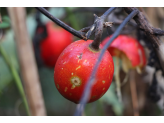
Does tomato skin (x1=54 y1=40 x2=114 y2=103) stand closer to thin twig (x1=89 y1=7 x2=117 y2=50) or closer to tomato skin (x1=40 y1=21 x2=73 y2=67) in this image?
thin twig (x1=89 y1=7 x2=117 y2=50)

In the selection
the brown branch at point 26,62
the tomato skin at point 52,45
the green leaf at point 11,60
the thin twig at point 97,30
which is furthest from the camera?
the tomato skin at point 52,45

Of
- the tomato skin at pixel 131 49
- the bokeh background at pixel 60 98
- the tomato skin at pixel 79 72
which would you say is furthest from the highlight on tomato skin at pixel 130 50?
the tomato skin at pixel 79 72

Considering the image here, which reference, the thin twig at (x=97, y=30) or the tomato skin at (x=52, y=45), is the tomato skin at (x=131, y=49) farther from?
the tomato skin at (x=52, y=45)

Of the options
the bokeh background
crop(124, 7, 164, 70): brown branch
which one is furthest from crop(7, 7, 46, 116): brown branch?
crop(124, 7, 164, 70): brown branch

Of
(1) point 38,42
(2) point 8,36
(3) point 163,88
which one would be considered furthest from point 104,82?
(2) point 8,36
